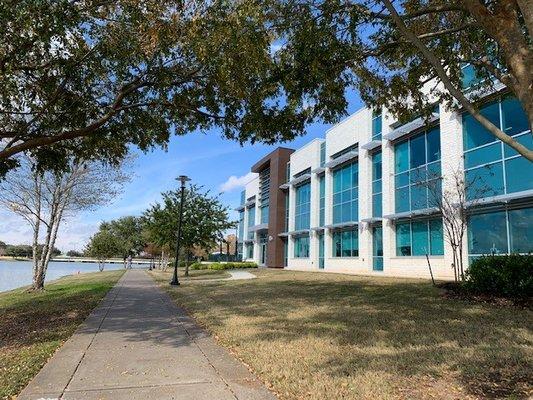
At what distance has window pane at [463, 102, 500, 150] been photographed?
18802mm

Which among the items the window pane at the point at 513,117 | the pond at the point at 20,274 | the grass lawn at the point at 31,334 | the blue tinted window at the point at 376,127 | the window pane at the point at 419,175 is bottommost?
the pond at the point at 20,274

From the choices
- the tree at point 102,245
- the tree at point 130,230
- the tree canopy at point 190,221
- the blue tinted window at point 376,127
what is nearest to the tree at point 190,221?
the tree canopy at point 190,221

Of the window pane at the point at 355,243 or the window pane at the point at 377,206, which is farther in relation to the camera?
the window pane at the point at 355,243

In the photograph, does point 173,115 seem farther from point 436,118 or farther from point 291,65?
point 436,118

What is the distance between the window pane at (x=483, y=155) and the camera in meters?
19.0

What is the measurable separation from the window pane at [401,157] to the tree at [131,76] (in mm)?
15864

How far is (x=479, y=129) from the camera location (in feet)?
66.1

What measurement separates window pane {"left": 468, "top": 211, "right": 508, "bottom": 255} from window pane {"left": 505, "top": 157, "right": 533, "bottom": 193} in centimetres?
128

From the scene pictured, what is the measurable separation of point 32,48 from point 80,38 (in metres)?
0.97

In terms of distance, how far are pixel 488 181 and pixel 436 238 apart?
423 cm

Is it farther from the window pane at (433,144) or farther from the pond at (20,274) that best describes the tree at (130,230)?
the window pane at (433,144)

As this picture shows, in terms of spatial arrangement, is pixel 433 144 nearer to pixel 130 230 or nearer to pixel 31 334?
pixel 31 334

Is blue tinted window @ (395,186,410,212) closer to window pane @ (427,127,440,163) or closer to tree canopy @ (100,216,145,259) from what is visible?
window pane @ (427,127,440,163)

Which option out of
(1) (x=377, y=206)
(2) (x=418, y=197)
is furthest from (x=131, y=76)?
(1) (x=377, y=206)
